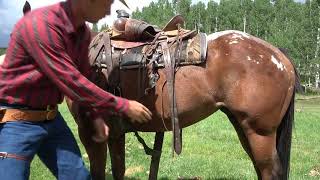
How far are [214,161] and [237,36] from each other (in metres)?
2.68

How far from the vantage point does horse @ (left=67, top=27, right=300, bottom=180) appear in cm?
392

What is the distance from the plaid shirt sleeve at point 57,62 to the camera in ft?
7.29

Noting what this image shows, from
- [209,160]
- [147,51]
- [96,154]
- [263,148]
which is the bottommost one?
[209,160]

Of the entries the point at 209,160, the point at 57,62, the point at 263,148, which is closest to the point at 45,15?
the point at 57,62

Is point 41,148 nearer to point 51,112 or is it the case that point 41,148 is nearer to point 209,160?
point 51,112

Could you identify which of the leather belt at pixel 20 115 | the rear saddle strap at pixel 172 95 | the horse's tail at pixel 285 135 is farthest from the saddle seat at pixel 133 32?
the leather belt at pixel 20 115

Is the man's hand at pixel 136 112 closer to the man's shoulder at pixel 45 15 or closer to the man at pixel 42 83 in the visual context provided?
the man at pixel 42 83

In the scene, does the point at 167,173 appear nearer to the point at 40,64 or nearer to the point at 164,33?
the point at 164,33

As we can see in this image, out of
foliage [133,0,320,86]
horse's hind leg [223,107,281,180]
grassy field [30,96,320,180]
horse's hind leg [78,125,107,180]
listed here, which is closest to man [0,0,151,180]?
horse's hind leg [78,125,107,180]

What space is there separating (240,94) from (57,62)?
2086 millimetres

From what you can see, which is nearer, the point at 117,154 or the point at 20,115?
the point at 20,115

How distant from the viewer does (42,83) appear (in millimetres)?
2385

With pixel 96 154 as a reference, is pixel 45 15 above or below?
above

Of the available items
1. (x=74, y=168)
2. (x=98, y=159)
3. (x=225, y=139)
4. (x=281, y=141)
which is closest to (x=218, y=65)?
(x=281, y=141)
